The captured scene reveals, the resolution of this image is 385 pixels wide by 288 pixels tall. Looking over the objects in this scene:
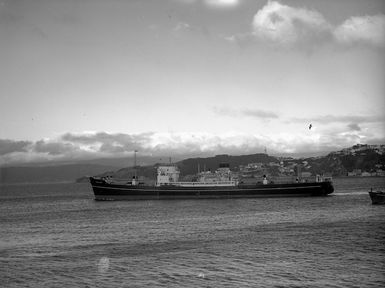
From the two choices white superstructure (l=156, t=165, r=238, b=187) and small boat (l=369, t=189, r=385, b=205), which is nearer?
small boat (l=369, t=189, r=385, b=205)

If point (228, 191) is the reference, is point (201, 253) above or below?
below

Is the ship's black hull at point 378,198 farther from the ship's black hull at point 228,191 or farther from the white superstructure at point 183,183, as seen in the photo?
the white superstructure at point 183,183

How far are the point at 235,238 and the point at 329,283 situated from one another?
52.1 feet

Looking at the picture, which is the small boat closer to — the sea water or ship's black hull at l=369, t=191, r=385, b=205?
ship's black hull at l=369, t=191, r=385, b=205

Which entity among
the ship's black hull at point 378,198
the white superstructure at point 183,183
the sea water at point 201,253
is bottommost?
the sea water at point 201,253

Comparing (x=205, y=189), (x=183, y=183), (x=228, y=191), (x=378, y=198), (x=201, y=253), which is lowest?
(x=201, y=253)

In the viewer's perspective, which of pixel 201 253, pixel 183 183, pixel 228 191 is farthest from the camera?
pixel 183 183

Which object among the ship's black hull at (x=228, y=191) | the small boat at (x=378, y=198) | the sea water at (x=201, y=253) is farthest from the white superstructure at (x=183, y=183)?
the sea water at (x=201, y=253)

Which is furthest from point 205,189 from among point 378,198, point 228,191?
point 378,198

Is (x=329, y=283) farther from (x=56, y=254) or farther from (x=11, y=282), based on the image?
(x=56, y=254)

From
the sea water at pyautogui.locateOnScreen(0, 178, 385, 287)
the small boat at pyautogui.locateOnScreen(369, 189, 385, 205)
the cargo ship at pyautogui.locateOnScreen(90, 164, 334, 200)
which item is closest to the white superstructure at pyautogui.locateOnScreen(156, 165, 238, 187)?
the cargo ship at pyautogui.locateOnScreen(90, 164, 334, 200)

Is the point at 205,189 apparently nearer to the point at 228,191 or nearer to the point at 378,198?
the point at 228,191

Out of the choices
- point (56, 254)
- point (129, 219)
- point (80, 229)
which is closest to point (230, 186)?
point (129, 219)

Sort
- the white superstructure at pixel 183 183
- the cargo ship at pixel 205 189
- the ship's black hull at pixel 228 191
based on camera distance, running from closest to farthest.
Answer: the ship's black hull at pixel 228 191
the cargo ship at pixel 205 189
the white superstructure at pixel 183 183
